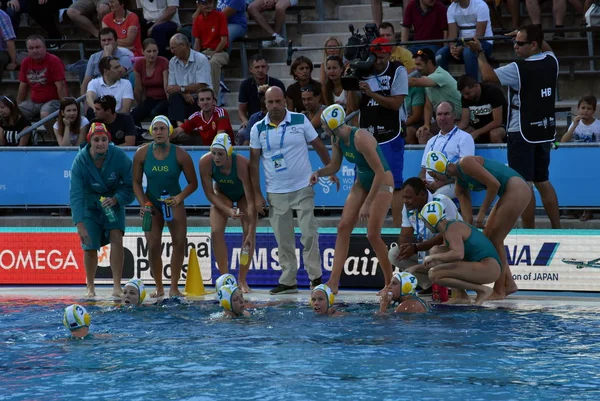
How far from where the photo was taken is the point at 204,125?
1399cm

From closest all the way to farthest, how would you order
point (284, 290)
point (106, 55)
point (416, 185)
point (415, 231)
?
1. point (416, 185)
2. point (415, 231)
3. point (284, 290)
4. point (106, 55)

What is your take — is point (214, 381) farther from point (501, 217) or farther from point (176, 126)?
Answer: point (176, 126)

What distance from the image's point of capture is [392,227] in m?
12.9

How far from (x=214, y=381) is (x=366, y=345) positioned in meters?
1.75

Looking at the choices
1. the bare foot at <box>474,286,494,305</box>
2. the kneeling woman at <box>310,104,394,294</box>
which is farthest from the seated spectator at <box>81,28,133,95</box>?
the bare foot at <box>474,286,494,305</box>

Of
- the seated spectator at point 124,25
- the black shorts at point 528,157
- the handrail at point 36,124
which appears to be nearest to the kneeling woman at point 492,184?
the black shorts at point 528,157

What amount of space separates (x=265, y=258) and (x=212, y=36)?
4.46 metres

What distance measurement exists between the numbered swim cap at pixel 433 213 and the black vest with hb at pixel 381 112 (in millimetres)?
1713

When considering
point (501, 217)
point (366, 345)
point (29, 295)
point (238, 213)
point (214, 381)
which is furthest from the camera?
point (29, 295)

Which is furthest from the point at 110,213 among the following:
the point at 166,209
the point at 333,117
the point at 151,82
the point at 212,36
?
the point at 212,36

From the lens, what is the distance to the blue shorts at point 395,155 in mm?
12352

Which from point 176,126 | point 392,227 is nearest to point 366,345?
point 392,227

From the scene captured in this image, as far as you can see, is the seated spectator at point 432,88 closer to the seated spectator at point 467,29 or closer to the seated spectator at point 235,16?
the seated spectator at point 467,29

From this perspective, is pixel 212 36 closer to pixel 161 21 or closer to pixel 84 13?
pixel 161 21
